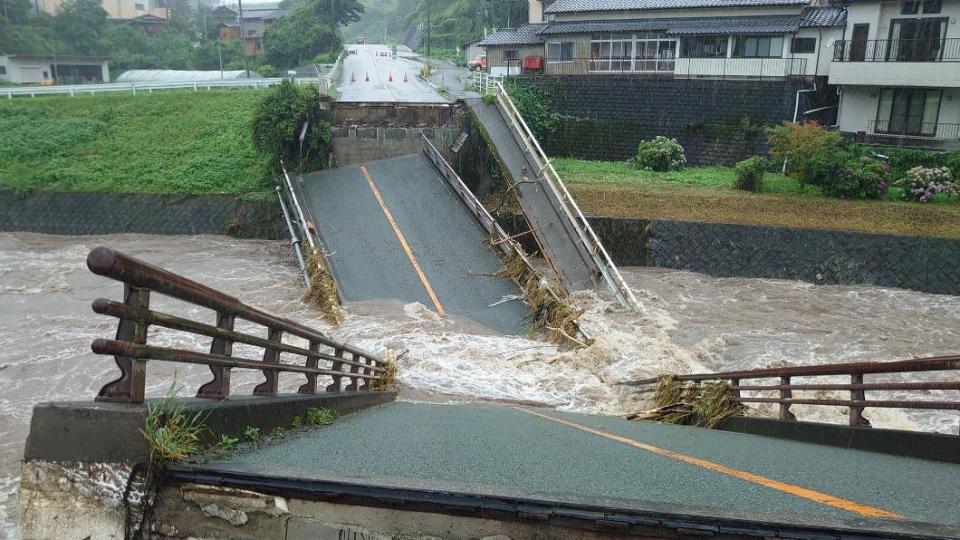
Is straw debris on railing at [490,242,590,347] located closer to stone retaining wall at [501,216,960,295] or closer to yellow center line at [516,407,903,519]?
stone retaining wall at [501,216,960,295]

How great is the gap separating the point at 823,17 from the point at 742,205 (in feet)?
39.4

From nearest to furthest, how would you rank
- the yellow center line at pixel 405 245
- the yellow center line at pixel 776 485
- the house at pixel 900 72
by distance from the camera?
the yellow center line at pixel 776 485 < the yellow center line at pixel 405 245 < the house at pixel 900 72

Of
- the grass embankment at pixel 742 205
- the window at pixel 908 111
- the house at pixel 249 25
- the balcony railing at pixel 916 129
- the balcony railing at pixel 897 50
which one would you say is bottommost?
the grass embankment at pixel 742 205

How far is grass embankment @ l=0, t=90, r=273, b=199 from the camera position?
25.8 m

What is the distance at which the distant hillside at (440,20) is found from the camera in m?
62.5

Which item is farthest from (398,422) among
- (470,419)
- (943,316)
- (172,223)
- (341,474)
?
(172,223)

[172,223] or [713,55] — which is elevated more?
[713,55]

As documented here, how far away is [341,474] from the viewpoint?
3.27m

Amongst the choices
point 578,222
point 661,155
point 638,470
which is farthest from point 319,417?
point 661,155

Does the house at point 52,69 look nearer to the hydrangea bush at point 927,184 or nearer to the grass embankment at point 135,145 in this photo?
the grass embankment at point 135,145

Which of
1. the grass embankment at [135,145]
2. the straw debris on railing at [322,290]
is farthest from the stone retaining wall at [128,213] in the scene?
the straw debris on railing at [322,290]

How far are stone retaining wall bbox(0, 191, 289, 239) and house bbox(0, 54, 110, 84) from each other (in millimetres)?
29558

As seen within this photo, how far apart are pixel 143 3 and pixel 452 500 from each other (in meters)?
89.0

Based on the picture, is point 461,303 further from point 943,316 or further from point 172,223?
point 172,223
